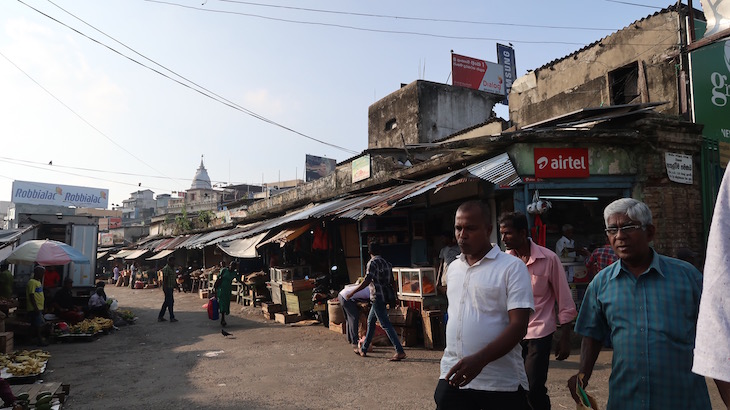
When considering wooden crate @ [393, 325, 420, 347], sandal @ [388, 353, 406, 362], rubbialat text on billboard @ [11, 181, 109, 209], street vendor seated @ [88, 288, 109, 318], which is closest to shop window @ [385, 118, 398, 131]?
street vendor seated @ [88, 288, 109, 318]

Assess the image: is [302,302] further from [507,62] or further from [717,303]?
[507,62]

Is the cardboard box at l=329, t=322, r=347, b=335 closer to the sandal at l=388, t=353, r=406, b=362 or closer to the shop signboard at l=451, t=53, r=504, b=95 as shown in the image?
the sandal at l=388, t=353, r=406, b=362

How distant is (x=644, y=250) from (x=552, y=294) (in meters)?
1.44

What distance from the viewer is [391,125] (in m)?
22.1

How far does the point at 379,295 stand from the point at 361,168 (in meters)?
8.59

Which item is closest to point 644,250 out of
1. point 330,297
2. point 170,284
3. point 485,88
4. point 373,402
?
point 373,402

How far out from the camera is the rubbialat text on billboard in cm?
4322

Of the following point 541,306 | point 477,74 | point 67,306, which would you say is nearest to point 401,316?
point 541,306

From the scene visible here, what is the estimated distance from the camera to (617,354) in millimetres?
2260

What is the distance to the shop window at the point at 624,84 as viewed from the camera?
37.7ft

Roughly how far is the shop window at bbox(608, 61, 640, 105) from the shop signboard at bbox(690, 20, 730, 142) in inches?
68.2

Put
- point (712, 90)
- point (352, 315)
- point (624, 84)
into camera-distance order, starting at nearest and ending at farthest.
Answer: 1. point (352, 315)
2. point (712, 90)
3. point (624, 84)

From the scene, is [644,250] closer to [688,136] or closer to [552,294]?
[552,294]

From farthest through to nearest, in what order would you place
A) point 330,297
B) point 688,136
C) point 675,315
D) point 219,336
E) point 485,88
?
point 485,88, point 330,297, point 219,336, point 688,136, point 675,315
